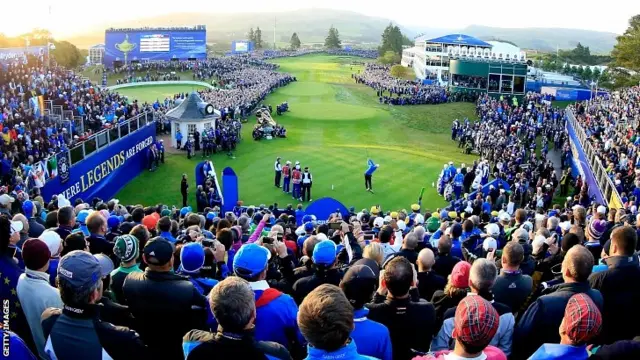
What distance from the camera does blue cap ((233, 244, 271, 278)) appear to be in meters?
4.69

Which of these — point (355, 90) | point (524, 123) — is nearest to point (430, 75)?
point (355, 90)


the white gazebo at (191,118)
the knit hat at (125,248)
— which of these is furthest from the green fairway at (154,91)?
the knit hat at (125,248)

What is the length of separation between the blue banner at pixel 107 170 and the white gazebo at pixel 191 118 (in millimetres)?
1756

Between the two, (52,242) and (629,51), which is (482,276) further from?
(629,51)

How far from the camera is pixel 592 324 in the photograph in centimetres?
372

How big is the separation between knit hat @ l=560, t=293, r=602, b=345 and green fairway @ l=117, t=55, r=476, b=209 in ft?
57.9

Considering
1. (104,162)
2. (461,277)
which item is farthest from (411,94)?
(461,277)

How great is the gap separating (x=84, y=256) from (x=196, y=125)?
25799mm

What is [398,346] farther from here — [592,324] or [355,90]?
[355,90]

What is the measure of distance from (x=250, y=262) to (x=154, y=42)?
69.5 m

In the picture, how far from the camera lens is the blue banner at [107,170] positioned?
1877cm

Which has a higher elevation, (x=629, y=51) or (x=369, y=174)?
(x=629, y=51)

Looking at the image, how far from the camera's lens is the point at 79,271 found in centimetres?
398

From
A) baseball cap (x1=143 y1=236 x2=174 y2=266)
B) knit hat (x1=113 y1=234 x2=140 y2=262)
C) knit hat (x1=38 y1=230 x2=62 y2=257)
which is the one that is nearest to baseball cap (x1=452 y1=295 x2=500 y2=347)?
baseball cap (x1=143 y1=236 x2=174 y2=266)
